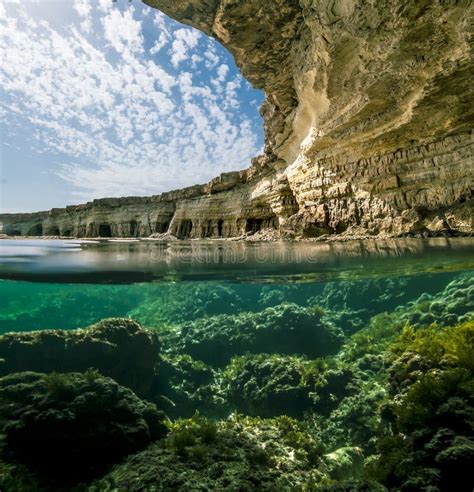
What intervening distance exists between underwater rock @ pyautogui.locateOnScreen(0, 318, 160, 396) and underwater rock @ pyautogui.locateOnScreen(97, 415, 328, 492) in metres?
8.77

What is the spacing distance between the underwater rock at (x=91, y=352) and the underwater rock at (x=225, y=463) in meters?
8.77

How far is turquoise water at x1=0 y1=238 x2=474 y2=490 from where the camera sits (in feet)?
20.3

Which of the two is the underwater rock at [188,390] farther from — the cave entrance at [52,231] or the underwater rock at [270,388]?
the cave entrance at [52,231]

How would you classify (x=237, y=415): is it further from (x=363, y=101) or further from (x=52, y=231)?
(x=52, y=231)

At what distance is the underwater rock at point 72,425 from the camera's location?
7.23 meters

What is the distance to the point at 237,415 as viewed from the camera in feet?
39.6

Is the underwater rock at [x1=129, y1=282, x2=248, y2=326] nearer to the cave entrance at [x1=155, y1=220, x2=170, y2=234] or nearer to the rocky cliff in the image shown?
the cave entrance at [x1=155, y1=220, x2=170, y2=234]

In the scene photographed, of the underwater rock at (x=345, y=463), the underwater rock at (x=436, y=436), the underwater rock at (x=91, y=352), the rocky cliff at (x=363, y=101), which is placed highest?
the rocky cliff at (x=363, y=101)

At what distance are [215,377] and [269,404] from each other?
5625mm

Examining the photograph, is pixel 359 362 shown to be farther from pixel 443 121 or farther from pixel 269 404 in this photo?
pixel 443 121

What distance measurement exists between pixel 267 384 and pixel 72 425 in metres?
9.23

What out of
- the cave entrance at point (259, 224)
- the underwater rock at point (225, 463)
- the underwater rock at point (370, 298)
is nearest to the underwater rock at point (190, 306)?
the underwater rock at point (370, 298)

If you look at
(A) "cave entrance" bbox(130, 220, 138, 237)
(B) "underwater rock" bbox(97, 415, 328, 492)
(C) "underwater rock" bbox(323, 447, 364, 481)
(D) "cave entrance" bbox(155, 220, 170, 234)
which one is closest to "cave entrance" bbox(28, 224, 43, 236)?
(A) "cave entrance" bbox(130, 220, 138, 237)

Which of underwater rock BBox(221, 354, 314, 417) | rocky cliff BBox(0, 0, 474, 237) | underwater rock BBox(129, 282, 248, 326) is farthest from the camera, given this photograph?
underwater rock BBox(129, 282, 248, 326)
